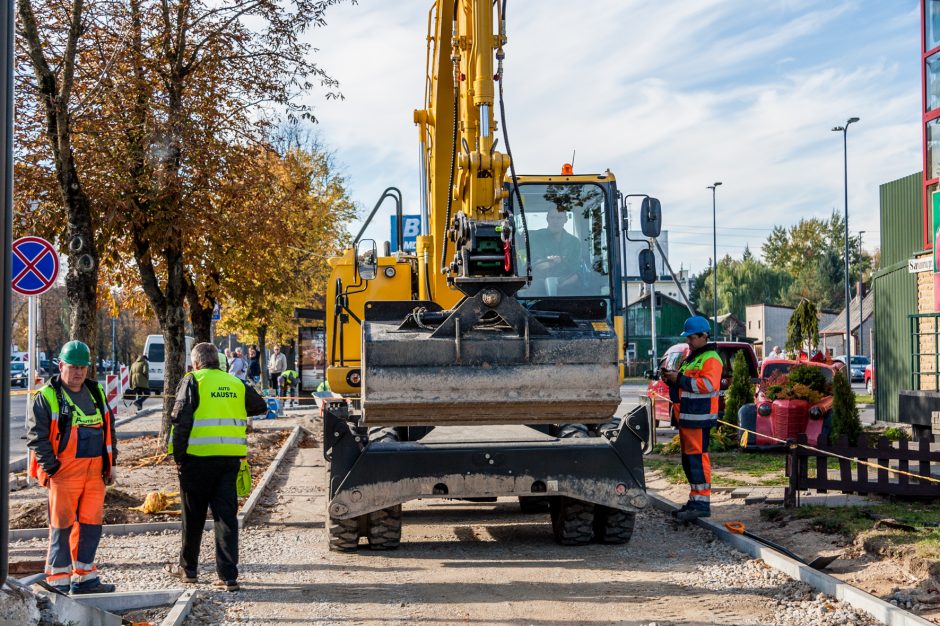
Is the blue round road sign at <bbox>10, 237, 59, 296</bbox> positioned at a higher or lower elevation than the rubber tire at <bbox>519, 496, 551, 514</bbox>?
higher

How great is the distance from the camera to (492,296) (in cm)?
801

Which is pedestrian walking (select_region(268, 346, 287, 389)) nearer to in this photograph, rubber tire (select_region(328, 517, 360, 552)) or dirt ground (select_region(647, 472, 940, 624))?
dirt ground (select_region(647, 472, 940, 624))

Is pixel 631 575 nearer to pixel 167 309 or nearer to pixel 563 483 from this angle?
pixel 563 483

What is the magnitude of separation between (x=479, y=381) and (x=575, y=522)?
1896 millimetres

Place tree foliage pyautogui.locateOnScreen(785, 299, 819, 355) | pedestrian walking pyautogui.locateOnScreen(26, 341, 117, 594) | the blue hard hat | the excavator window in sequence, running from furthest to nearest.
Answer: tree foliage pyautogui.locateOnScreen(785, 299, 819, 355) → the excavator window → the blue hard hat → pedestrian walking pyautogui.locateOnScreen(26, 341, 117, 594)

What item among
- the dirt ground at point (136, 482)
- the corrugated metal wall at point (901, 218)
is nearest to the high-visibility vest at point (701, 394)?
the dirt ground at point (136, 482)

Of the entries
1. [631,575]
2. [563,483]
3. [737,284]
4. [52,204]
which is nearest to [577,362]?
[563,483]

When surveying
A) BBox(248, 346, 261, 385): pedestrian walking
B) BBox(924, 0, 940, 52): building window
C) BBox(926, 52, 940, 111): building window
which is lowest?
BBox(248, 346, 261, 385): pedestrian walking

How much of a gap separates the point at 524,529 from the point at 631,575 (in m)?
2.38

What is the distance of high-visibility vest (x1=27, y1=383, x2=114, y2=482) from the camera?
283 inches

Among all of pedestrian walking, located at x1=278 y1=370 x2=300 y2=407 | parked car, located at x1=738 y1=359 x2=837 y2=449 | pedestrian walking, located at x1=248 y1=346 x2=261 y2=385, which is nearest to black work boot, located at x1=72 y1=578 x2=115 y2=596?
parked car, located at x1=738 y1=359 x2=837 y2=449

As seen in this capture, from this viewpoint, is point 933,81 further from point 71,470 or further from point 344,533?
point 71,470

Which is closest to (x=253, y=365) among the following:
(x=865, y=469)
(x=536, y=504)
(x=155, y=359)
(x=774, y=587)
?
(x=155, y=359)

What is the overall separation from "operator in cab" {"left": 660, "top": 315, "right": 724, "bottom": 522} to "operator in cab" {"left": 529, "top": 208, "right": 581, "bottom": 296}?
1442 mm
